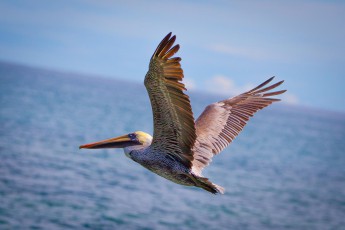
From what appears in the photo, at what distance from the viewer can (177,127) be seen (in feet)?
19.9

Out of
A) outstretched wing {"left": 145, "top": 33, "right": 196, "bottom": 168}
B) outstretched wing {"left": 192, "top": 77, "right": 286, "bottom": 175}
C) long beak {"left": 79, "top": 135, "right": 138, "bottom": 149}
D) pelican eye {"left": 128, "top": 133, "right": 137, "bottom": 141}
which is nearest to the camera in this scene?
outstretched wing {"left": 145, "top": 33, "right": 196, "bottom": 168}

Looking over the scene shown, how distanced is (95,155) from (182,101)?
36077 millimetres

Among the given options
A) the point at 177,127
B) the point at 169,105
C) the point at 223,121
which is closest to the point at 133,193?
the point at 223,121

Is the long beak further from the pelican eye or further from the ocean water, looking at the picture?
the ocean water

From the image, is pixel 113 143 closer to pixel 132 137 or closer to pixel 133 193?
pixel 132 137

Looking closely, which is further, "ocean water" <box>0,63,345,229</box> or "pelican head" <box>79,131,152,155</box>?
"ocean water" <box>0,63,345,229</box>

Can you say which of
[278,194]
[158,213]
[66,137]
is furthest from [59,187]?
[66,137]

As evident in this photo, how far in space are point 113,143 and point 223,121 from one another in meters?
1.96

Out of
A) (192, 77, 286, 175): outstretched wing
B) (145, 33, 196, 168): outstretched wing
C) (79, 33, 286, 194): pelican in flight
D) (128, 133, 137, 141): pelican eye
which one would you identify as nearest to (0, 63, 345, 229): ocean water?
(192, 77, 286, 175): outstretched wing

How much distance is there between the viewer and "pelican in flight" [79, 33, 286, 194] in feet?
18.1

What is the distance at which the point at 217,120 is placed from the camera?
806 centimetres

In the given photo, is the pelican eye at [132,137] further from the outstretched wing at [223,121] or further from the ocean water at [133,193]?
Answer: the ocean water at [133,193]

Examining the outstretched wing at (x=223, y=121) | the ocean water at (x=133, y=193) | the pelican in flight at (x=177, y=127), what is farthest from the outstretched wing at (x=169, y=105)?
the ocean water at (x=133, y=193)

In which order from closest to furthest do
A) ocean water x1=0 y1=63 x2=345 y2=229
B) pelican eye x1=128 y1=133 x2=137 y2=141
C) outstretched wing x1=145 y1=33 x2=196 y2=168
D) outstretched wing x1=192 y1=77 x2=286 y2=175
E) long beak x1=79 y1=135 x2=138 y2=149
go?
outstretched wing x1=145 y1=33 x2=196 y2=168 < long beak x1=79 y1=135 x2=138 y2=149 < pelican eye x1=128 y1=133 x2=137 y2=141 < outstretched wing x1=192 y1=77 x2=286 y2=175 < ocean water x1=0 y1=63 x2=345 y2=229
